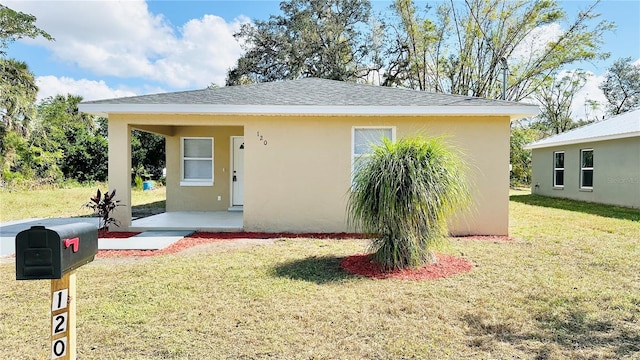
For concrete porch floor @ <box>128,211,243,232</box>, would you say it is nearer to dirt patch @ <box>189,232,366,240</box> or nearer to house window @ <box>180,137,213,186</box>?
dirt patch @ <box>189,232,366,240</box>

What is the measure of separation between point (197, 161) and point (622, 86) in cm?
3669

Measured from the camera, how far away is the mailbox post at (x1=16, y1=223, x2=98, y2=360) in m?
1.77

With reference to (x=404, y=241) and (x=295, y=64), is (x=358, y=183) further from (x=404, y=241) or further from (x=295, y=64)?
(x=295, y=64)

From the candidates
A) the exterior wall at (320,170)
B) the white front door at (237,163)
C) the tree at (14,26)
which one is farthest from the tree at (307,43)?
the exterior wall at (320,170)

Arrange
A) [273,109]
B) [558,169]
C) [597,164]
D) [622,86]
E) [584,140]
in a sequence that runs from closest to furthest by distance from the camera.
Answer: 1. [273,109]
2. [597,164]
3. [584,140]
4. [558,169]
5. [622,86]

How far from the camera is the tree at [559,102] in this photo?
32.6m

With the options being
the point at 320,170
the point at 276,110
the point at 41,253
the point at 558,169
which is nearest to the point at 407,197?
the point at 320,170

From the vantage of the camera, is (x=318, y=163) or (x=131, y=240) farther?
(x=318, y=163)

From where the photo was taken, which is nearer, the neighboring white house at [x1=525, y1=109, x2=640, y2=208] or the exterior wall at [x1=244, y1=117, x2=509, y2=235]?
the exterior wall at [x1=244, y1=117, x2=509, y2=235]

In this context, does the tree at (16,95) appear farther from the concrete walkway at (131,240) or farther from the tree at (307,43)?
the concrete walkway at (131,240)

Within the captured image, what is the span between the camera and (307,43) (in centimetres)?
2425

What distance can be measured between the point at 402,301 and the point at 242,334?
180 centimetres

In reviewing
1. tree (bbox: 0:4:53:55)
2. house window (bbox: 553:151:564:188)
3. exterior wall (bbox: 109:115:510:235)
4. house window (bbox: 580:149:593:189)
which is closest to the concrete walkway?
exterior wall (bbox: 109:115:510:235)

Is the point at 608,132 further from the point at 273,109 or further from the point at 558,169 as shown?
the point at 273,109
